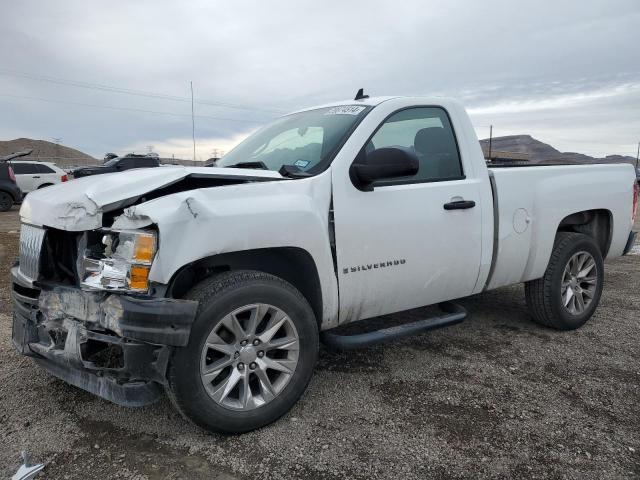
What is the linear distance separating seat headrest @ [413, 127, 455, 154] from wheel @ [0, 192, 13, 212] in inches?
635

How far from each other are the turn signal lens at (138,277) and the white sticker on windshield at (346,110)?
1794 mm

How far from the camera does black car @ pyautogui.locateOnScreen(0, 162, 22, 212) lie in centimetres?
1566

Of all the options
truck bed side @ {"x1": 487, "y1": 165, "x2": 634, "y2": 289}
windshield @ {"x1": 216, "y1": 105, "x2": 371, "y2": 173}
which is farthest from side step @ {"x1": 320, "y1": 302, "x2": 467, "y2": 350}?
windshield @ {"x1": 216, "y1": 105, "x2": 371, "y2": 173}

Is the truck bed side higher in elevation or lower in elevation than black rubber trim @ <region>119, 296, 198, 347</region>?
higher

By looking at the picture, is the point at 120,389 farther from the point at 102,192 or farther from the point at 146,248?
the point at 102,192

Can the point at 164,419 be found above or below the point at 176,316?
below

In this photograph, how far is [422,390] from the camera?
331 cm

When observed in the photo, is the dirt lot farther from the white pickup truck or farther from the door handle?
the door handle

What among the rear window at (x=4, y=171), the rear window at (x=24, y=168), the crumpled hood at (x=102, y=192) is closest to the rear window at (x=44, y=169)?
the rear window at (x=24, y=168)

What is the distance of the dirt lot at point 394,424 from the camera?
97.6 inches

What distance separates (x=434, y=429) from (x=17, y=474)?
212 centimetres

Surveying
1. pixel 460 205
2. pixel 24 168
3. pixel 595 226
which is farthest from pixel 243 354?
pixel 24 168

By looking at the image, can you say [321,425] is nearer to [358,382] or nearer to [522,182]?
[358,382]

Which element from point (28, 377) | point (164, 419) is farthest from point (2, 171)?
point (164, 419)
